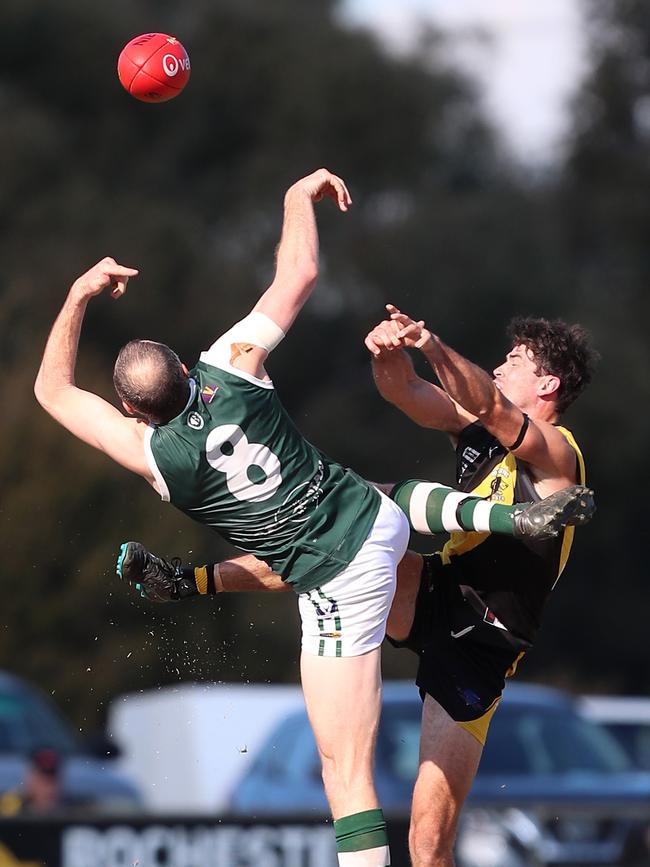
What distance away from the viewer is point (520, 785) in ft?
39.7

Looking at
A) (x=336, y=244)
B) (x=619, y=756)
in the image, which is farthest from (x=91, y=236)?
(x=619, y=756)

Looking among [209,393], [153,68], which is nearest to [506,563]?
[209,393]

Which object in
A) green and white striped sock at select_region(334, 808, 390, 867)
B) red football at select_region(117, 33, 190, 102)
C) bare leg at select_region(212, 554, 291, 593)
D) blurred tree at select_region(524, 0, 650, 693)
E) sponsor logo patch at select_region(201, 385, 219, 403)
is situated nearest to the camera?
green and white striped sock at select_region(334, 808, 390, 867)

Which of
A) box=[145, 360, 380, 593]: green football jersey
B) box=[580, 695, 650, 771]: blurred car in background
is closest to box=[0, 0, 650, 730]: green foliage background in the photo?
box=[580, 695, 650, 771]: blurred car in background

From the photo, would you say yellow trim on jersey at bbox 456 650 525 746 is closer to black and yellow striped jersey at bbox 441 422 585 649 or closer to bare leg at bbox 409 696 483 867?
bare leg at bbox 409 696 483 867

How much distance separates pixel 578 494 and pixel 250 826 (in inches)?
179

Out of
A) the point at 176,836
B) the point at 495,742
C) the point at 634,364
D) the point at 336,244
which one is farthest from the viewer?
the point at 336,244

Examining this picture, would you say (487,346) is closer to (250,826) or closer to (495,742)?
(495,742)

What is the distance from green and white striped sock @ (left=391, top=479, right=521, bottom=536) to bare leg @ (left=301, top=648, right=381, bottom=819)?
70cm

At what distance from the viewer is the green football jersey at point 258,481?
230 inches

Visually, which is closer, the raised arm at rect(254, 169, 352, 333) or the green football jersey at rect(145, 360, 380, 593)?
the green football jersey at rect(145, 360, 380, 593)

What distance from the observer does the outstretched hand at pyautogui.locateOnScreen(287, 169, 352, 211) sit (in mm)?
6410

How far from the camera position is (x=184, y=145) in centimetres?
3531

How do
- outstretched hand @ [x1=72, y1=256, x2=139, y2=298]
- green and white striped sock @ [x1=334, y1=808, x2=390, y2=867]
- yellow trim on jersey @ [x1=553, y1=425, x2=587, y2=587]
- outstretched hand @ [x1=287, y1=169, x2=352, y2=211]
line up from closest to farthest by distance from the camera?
green and white striped sock @ [x1=334, y1=808, x2=390, y2=867] → outstretched hand @ [x1=72, y1=256, x2=139, y2=298] → outstretched hand @ [x1=287, y1=169, x2=352, y2=211] → yellow trim on jersey @ [x1=553, y1=425, x2=587, y2=587]
